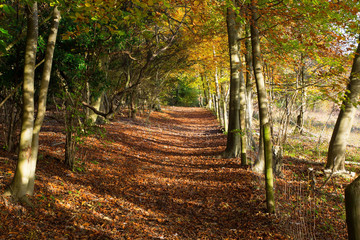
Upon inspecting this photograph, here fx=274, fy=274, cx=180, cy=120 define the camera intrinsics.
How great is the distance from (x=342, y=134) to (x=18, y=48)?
30.1 ft

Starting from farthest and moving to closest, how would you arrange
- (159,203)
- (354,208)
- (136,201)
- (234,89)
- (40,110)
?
(234,89), (159,203), (136,201), (40,110), (354,208)

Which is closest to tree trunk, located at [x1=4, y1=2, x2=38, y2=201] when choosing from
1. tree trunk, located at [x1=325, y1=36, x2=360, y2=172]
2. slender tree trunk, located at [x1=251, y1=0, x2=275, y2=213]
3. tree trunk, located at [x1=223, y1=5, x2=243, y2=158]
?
slender tree trunk, located at [x1=251, y1=0, x2=275, y2=213]

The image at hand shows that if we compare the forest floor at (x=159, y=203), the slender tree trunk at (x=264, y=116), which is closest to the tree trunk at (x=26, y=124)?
the forest floor at (x=159, y=203)

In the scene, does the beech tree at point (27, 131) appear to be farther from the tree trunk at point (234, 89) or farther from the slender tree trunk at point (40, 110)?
the tree trunk at point (234, 89)

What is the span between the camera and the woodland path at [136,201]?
4191 mm

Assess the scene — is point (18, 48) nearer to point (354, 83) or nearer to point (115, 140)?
point (115, 140)

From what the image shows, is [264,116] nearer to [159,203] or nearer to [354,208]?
[159,203]

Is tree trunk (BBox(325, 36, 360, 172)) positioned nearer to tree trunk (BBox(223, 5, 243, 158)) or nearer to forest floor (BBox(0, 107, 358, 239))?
forest floor (BBox(0, 107, 358, 239))

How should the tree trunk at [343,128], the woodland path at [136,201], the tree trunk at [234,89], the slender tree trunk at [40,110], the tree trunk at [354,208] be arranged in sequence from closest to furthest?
the tree trunk at [354,208], the woodland path at [136,201], the slender tree trunk at [40,110], the tree trunk at [343,128], the tree trunk at [234,89]

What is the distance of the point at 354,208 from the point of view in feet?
5.96

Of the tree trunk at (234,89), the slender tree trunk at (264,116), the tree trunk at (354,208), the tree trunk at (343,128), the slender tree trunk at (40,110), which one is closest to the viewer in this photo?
the tree trunk at (354,208)

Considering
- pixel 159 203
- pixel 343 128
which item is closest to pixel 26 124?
pixel 159 203

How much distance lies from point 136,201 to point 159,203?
1.77 feet

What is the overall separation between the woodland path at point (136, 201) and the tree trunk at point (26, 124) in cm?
27
